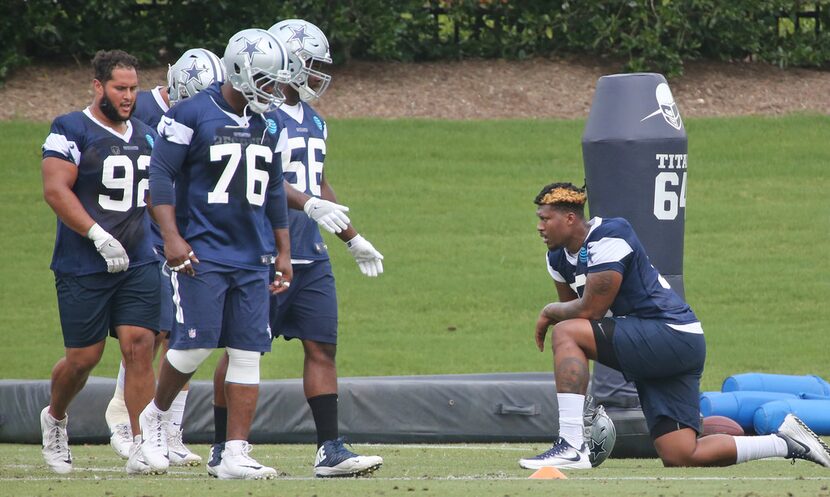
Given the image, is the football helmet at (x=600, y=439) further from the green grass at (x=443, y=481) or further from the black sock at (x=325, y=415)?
the black sock at (x=325, y=415)

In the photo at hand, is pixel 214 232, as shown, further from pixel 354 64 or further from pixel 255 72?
pixel 354 64

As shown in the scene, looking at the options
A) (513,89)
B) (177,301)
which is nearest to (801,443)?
(177,301)

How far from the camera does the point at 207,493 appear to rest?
6082 mm

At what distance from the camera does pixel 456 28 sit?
2144cm

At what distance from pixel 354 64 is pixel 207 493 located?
1577cm

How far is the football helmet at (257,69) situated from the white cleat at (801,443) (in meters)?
2.99

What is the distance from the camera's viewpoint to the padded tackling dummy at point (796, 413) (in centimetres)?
1005

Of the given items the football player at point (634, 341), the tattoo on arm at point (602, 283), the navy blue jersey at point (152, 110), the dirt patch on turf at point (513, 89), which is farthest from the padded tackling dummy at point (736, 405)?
the dirt patch on turf at point (513, 89)

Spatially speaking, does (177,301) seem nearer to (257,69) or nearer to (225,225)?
(225,225)

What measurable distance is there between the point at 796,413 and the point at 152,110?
4.64 meters

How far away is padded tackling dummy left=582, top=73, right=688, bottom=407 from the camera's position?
380 inches

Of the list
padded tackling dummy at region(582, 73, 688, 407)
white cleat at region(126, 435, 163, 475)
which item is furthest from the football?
white cleat at region(126, 435, 163, 475)

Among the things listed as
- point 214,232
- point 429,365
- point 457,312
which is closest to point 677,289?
point 214,232

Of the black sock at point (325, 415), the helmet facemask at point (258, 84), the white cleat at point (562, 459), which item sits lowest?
the white cleat at point (562, 459)
